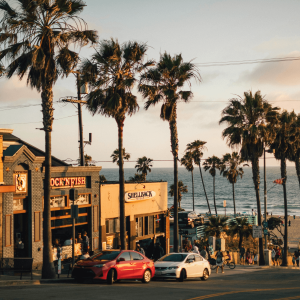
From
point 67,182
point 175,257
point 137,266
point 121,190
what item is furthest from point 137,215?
point 137,266

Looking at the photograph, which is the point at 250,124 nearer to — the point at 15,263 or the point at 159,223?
the point at 159,223

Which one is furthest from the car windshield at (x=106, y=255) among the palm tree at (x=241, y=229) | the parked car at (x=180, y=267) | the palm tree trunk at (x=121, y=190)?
the palm tree at (x=241, y=229)

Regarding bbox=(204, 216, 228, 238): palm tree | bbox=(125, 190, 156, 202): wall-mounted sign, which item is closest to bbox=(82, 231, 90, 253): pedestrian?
bbox=(125, 190, 156, 202): wall-mounted sign

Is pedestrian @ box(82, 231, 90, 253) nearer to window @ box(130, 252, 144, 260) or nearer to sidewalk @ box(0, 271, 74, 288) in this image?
sidewalk @ box(0, 271, 74, 288)

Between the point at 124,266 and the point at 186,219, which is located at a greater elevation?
the point at 124,266

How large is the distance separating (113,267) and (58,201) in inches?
335

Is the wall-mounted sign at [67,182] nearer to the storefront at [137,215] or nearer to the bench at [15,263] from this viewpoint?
the storefront at [137,215]

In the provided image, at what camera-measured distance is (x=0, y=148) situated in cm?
2094

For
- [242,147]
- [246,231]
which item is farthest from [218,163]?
[242,147]

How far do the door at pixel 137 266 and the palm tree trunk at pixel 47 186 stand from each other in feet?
12.9

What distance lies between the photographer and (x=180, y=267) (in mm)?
20016

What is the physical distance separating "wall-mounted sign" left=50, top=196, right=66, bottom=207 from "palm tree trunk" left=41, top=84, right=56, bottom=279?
4312mm

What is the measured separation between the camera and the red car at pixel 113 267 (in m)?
16.8

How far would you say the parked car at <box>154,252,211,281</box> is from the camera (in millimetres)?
19953
